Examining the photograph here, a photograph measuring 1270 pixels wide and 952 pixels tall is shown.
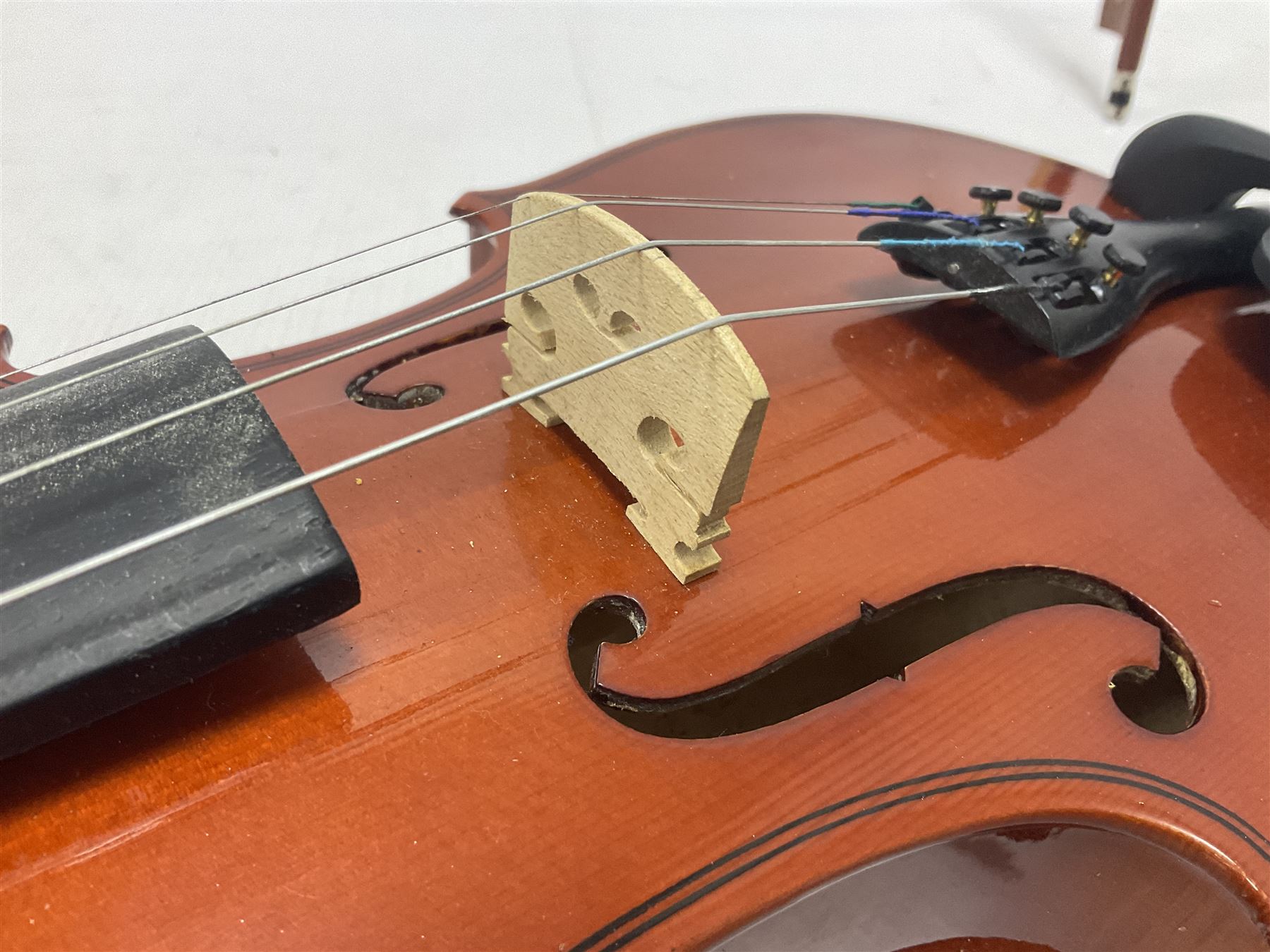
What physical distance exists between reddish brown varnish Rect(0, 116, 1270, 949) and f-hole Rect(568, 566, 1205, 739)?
0.04 feet

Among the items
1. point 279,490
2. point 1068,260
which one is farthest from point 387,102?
point 279,490

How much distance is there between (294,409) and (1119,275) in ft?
2.76

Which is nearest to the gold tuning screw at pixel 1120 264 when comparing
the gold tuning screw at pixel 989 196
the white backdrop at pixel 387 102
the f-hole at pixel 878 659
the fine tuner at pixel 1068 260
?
the fine tuner at pixel 1068 260

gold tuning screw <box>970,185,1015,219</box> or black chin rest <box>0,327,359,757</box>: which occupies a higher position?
gold tuning screw <box>970,185,1015,219</box>

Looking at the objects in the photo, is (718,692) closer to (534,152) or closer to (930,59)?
(534,152)

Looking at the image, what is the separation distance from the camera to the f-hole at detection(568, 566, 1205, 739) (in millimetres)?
668

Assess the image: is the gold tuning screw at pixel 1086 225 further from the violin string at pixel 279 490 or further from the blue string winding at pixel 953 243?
the violin string at pixel 279 490

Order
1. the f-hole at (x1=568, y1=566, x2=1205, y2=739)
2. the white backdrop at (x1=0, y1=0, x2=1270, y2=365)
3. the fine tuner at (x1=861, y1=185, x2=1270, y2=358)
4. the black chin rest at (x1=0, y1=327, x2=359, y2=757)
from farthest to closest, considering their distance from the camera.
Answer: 1. the white backdrop at (x1=0, y1=0, x2=1270, y2=365)
2. the fine tuner at (x1=861, y1=185, x2=1270, y2=358)
3. the f-hole at (x1=568, y1=566, x2=1205, y2=739)
4. the black chin rest at (x1=0, y1=327, x2=359, y2=757)

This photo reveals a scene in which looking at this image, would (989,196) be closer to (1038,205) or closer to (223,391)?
(1038,205)

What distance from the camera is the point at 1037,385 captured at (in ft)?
3.20

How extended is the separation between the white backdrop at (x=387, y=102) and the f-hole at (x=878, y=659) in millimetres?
1066

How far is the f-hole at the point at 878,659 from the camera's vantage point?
0.67 m

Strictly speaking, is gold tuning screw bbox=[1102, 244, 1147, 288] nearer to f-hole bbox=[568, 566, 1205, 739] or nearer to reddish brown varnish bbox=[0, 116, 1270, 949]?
reddish brown varnish bbox=[0, 116, 1270, 949]

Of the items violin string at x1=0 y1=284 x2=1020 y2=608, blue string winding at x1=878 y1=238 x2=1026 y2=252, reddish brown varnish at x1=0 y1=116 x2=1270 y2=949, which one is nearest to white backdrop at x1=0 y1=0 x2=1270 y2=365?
reddish brown varnish at x1=0 y1=116 x2=1270 y2=949
